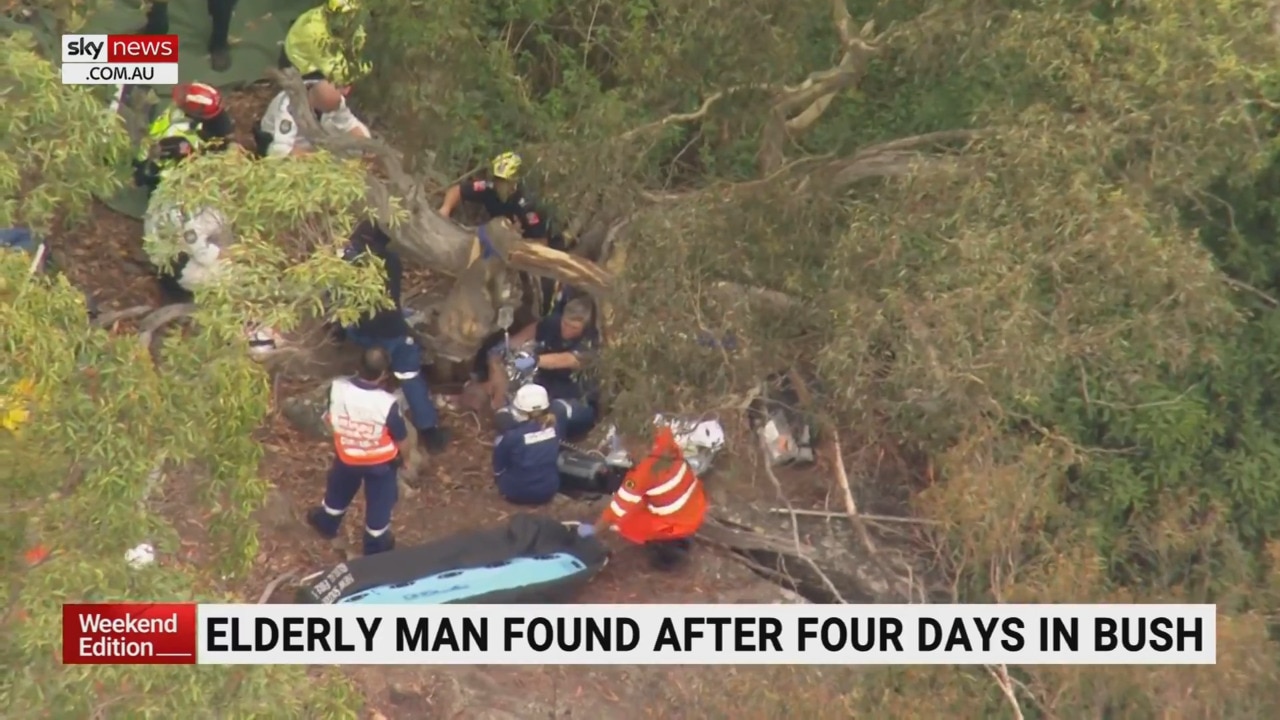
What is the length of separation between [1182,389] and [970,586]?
6.56ft

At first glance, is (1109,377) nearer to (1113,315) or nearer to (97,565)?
(1113,315)

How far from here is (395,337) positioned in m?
9.29

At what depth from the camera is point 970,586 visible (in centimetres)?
803

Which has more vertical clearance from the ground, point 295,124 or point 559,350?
point 295,124

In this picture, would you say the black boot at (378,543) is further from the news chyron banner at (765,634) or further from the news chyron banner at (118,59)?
the news chyron banner at (118,59)

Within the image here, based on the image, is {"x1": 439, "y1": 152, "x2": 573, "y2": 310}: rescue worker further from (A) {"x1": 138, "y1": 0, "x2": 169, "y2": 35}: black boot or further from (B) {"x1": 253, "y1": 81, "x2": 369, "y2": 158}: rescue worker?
(A) {"x1": 138, "y1": 0, "x2": 169, "y2": 35}: black boot

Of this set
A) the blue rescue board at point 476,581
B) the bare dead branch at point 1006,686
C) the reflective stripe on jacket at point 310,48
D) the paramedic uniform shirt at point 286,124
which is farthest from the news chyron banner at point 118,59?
the bare dead branch at point 1006,686

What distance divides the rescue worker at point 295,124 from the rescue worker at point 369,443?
2330 mm

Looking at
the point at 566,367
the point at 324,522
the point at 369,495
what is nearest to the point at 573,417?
the point at 566,367

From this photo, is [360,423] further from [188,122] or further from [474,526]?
[188,122]

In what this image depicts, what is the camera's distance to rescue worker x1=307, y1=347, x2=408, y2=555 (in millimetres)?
8141

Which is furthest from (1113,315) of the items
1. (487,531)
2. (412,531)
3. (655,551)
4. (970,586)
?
(412,531)

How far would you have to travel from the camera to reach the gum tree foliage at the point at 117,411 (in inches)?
182

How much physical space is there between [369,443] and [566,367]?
5.65 ft
